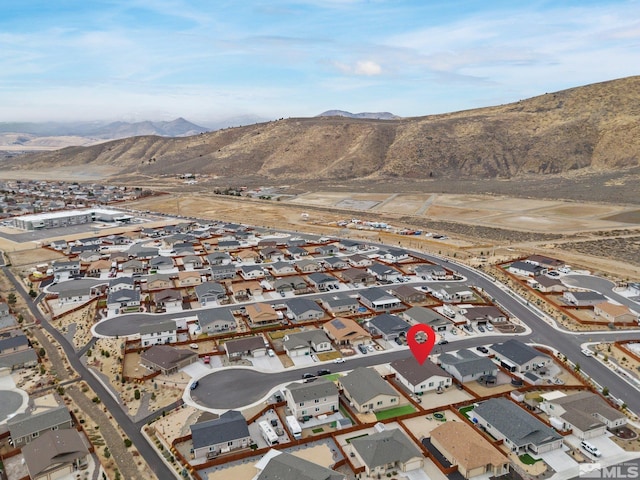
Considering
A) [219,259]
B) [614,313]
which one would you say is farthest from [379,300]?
[219,259]

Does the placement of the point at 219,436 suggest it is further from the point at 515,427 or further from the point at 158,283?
the point at 158,283

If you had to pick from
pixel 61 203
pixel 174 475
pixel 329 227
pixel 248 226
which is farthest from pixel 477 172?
pixel 174 475

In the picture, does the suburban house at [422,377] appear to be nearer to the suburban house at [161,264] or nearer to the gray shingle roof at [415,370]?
the gray shingle roof at [415,370]

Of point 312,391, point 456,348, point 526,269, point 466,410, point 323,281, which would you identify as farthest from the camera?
point 526,269

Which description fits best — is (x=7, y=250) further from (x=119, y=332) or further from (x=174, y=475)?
(x=174, y=475)

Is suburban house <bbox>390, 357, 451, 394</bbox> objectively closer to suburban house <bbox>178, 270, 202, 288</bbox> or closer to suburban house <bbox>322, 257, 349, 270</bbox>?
suburban house <bbox>322, 257, 349, 270</bbox>

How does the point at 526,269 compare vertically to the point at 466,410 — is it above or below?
above
